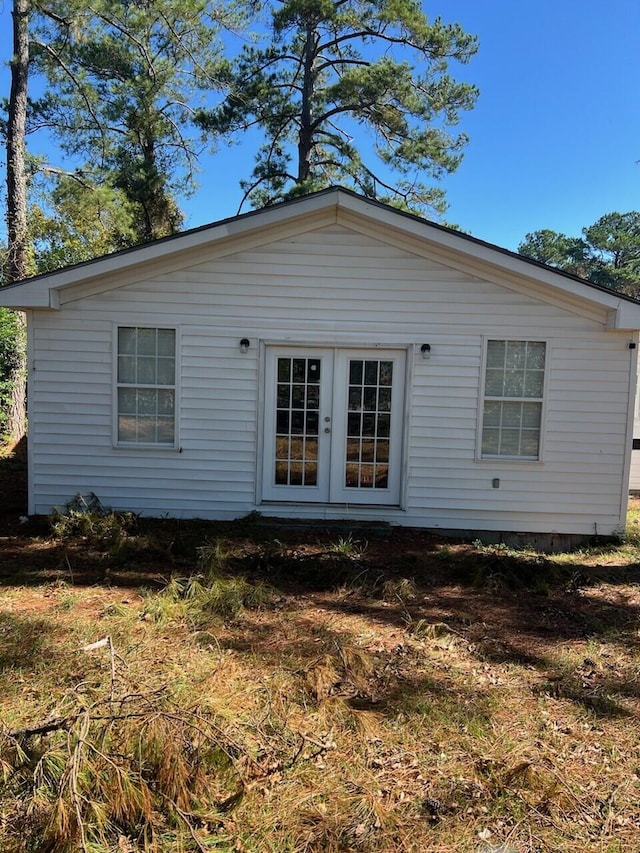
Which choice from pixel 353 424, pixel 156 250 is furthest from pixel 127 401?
pixel 353 424

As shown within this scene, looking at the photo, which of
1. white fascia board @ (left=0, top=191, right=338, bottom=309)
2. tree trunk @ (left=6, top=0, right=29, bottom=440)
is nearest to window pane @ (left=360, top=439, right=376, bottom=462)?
white fascia board @ (left=0, top=191, right=338, bottom=309)

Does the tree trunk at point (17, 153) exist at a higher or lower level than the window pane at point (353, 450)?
higher

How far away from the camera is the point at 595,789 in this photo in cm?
247

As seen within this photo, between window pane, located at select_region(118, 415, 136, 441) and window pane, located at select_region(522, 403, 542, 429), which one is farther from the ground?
window pane, located at select_region(522, 403, 542, 429)

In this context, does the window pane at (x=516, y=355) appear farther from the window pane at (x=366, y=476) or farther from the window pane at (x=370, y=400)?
the window pane at (x=366, y=476)

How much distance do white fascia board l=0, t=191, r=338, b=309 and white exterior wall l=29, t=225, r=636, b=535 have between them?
0.95ft

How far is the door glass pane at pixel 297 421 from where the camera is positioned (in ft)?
22.6

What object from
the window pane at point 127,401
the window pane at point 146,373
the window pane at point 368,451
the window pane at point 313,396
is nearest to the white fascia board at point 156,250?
the window pane at point 146,373

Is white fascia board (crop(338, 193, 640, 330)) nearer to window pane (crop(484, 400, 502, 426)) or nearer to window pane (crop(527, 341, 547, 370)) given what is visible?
window pane (crop(527, 341, 547, 370))

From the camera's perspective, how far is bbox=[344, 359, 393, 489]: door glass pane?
6.88 meters

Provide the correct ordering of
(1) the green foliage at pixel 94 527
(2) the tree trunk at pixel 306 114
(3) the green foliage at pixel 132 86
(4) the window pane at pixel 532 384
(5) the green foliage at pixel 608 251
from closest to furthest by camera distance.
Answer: (1) the green foliage at pixel 94 527 < (4) the window pane at pixel 532 384 < (3) the green foliage at pixel 132 86 < (2) the tree trunk at pixel 306 114 < (5) the green foliage at pixel 608 251

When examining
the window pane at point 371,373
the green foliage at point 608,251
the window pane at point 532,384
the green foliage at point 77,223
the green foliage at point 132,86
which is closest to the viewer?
the window pane at point 532,384

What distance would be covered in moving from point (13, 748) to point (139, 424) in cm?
476

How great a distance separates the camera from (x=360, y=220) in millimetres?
6586
